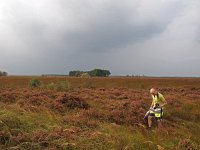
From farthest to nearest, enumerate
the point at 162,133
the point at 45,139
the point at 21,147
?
the point at 162,133 < the point at 45,139 < the point at 21,147

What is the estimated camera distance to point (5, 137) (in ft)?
28.3

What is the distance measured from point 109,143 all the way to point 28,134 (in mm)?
2037

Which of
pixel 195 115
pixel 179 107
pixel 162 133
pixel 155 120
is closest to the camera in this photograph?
pixel 162 133

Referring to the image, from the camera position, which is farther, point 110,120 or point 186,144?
point 110,120

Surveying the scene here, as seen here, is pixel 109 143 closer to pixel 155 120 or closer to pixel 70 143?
pixel 70 143

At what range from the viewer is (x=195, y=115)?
1975cm

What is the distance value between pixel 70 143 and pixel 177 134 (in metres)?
4.77

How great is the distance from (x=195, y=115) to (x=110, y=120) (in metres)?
6.56

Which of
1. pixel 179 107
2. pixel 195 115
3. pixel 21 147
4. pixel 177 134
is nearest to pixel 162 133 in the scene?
pixel 177 134

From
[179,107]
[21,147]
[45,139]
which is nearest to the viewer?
[21,147]

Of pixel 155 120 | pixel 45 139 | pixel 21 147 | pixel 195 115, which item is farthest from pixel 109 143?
pixel 195 115

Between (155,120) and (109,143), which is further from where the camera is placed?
(155,120)

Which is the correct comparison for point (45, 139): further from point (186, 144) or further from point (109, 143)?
point (186, 144)

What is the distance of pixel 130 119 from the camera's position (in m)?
15.4
